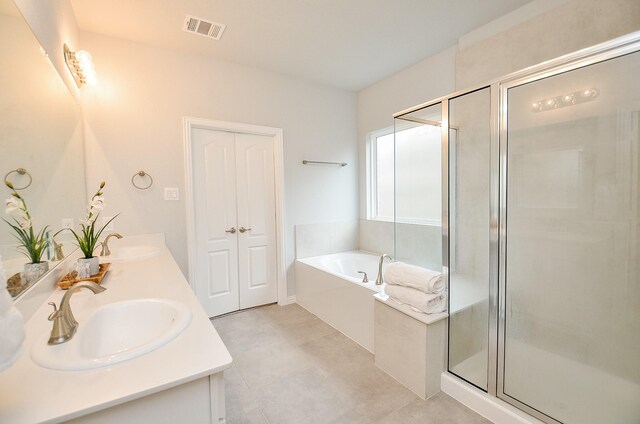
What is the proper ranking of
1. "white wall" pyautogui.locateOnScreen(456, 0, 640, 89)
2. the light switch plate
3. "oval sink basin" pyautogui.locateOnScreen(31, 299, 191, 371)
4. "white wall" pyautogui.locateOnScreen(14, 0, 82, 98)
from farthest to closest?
the light switch plate
"white wall" pyautogui.locateOnScreen(456, 0, 640, 89)
"white wall" pyautogui.locateOnScreen(14, 0, 82, 98)
"oval sink basin" pyautogui.locateOnScreen(31, 299, 191, 371)

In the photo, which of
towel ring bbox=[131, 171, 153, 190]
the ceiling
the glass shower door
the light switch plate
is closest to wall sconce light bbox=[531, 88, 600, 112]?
the glass shower door

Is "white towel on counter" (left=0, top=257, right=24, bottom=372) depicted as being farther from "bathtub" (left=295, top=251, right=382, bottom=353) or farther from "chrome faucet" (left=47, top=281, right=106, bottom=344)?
"bathtub" (left=295, top=251, right=382, bottom=353)

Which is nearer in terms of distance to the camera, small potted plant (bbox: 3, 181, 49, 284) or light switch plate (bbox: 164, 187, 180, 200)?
small potted plant (bbox: 3, 181, 49, 284)

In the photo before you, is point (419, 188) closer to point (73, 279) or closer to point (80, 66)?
point (73, 279)

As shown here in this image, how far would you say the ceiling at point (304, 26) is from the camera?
2102mm

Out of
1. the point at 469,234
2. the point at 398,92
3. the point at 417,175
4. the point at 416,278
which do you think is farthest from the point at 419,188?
the point at 398,92

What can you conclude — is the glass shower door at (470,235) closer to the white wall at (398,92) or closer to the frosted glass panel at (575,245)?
the frosted glass panel at (575,245)

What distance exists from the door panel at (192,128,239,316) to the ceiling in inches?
33.4

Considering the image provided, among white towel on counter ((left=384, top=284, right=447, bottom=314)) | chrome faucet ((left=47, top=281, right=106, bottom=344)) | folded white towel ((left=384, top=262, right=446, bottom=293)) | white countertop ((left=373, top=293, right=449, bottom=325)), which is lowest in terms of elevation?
white countertop ((left=373, top=293, right=449, bottom=325))

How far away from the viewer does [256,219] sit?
10.6 feet

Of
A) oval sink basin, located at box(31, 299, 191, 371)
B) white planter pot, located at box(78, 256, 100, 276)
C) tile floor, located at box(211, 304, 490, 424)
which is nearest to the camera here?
oval sink basin, located at box(31, 299, 191, 371)

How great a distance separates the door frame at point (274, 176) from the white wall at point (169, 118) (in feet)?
0.19

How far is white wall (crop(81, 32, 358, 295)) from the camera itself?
7.95 ft

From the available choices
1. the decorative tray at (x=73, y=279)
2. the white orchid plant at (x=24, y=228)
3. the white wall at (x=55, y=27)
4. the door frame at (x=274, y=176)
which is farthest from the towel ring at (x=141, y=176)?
the white orchid plant at (x=24, y=228)
